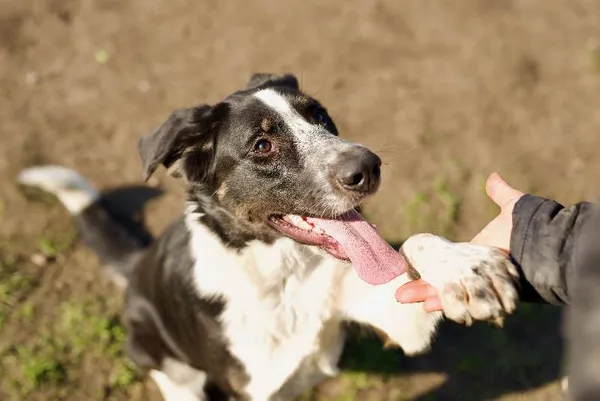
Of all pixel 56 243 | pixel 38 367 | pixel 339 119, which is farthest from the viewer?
pixel 339 119

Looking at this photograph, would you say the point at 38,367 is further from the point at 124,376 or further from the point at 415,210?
the point at 415,210

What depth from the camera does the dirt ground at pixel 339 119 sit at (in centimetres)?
467

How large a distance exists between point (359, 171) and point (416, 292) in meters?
0.70

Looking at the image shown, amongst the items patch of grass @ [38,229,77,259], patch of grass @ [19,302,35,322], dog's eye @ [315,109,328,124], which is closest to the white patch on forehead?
dog's eye @ [315,109,328,124]

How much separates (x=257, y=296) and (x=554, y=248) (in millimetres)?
1658

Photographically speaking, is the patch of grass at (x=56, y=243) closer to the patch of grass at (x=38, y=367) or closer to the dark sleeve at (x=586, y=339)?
the patch of grass at (x=38, y=367)

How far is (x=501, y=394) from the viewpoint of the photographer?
452 centimetres

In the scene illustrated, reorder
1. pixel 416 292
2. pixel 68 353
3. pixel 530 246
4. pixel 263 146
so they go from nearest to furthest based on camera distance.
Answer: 1. pixel 530 246
2. pixel 416 292
3. pixel 263 146
4. pixel 68 353

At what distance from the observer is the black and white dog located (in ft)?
10.6

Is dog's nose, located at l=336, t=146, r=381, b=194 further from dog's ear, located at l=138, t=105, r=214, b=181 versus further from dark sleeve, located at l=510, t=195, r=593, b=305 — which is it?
dog's ear, located at l=138, t=105, r=214, b=181

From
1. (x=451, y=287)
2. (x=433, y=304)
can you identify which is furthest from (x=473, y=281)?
(x=433, y=304)

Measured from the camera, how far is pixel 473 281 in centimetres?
251

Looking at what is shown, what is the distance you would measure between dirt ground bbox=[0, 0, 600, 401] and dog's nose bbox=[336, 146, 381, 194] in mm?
1403

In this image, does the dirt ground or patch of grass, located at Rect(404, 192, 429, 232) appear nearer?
the dirt ground
